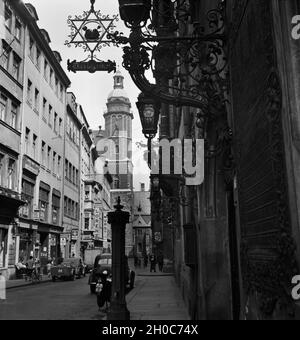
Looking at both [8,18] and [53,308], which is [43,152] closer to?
[8,18]

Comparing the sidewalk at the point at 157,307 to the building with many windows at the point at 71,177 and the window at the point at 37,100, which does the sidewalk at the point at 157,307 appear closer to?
the window at the point at 37,100

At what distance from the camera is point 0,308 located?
14531 mm

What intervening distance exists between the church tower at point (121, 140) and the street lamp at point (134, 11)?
10807 cm

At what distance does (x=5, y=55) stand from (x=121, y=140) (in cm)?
8797

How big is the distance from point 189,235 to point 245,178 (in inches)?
213

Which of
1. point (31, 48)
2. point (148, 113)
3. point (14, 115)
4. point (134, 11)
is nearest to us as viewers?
point (134, 11)

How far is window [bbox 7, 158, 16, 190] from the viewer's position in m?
30.6

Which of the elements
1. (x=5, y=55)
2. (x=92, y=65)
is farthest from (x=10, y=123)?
(x=92, y=65)

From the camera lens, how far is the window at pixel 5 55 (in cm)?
3000

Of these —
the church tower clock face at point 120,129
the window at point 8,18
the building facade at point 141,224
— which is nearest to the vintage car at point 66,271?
the window at point 8,18

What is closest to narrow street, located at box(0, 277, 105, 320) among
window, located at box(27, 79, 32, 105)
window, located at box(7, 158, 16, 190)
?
window, located at box(7, 158, 16, 190)

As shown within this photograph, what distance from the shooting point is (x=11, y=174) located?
3106cm
